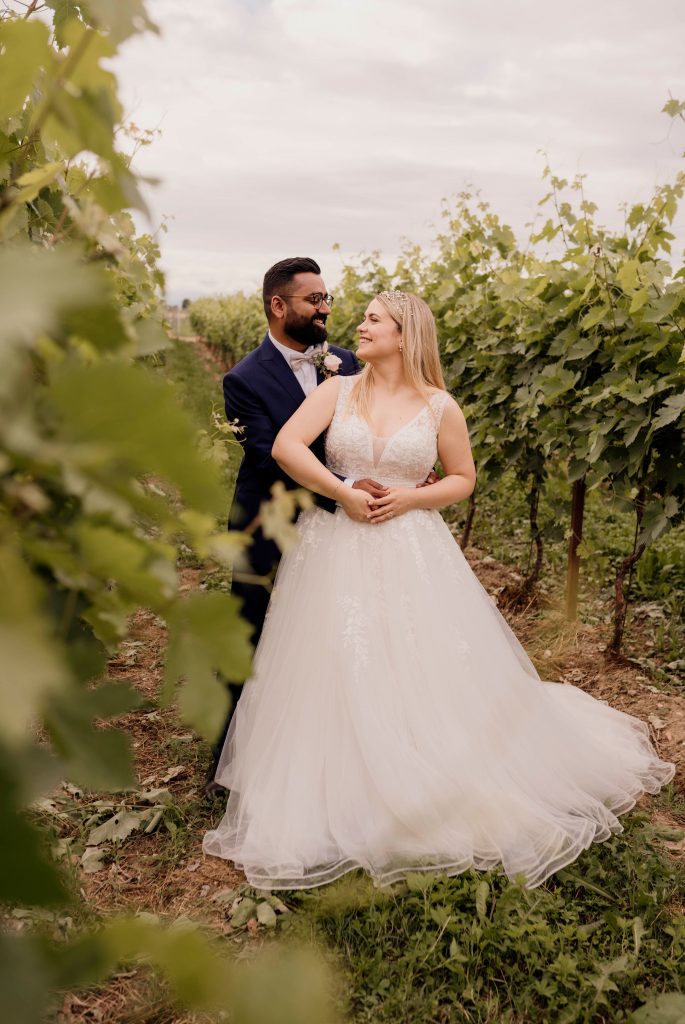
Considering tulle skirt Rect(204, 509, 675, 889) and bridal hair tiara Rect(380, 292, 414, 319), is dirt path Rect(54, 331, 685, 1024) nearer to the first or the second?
tulle skirt Rect(204, 509, 675, 889)

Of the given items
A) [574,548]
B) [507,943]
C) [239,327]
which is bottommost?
[507,943]

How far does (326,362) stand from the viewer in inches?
154

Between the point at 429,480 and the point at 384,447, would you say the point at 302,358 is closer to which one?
the point at 384,447

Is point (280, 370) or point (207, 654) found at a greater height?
point (280, 370)

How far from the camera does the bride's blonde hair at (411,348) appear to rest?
368 cm

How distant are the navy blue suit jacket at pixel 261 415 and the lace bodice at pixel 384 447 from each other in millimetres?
164

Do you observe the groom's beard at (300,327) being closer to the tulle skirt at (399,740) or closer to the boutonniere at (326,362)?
the boutonniere at (326,362)

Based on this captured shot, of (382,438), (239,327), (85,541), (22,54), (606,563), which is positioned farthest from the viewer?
(239,327)

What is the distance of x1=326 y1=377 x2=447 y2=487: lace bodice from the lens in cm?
365

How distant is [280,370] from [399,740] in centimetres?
175

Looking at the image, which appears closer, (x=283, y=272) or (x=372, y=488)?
(x=372, y=488)

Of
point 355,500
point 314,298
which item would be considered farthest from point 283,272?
point 355,500

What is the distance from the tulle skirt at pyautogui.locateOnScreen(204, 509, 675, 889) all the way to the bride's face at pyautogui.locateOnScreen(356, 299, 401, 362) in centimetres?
76

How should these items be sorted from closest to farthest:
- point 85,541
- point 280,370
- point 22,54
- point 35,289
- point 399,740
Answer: point 35,289 < point 85,541 < point 22,54 < point 399,740 < point 280,370
